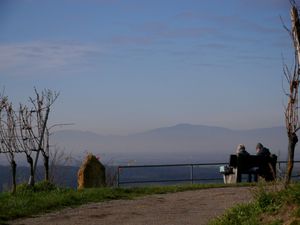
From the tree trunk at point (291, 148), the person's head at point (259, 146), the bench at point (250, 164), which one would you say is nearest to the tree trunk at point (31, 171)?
the bench at point (250, 164)

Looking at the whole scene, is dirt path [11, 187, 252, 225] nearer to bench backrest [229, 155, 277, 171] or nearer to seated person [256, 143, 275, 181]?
seated person [256, 143, 275, 181]

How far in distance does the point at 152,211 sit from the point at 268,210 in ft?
13.8

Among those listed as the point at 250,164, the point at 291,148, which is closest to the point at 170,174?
the point at 250,164

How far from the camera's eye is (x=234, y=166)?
21625mm

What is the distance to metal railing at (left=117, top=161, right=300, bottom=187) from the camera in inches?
874

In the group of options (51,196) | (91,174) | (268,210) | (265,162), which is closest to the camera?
(268,210)

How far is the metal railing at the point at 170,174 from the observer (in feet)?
72.8

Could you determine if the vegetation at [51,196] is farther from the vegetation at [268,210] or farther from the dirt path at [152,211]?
the vegetation at [268,210]

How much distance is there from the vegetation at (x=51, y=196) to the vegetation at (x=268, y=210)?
4622 millimetres

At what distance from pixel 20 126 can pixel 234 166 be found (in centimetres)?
741

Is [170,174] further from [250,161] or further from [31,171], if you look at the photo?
[31,171]

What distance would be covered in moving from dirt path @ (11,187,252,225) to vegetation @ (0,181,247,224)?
0.45 metres

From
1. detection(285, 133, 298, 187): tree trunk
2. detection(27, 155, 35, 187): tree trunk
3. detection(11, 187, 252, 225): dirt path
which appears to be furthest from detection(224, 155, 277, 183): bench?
detection(285, 133, 298, 187): tree trunk

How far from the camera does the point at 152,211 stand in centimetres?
1331
